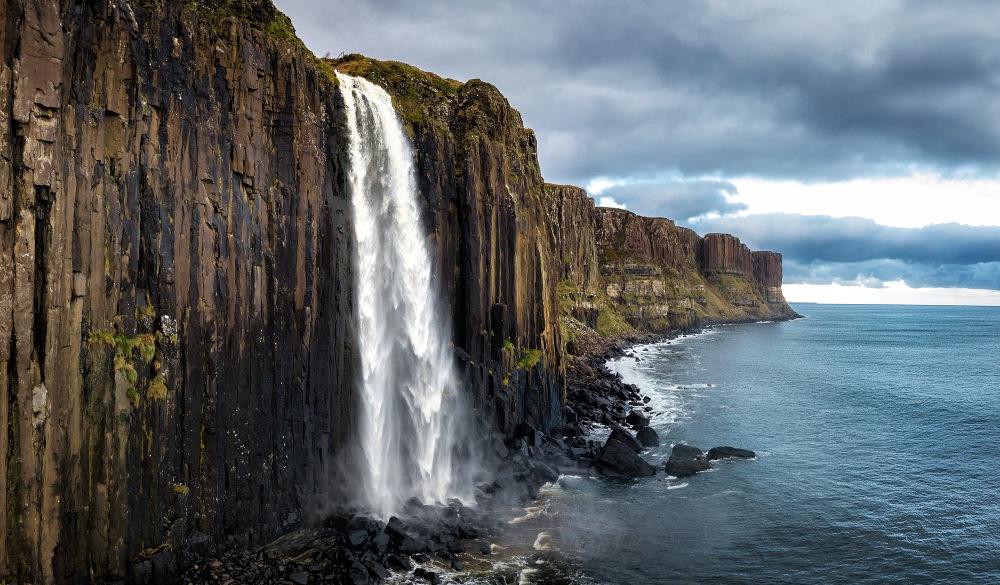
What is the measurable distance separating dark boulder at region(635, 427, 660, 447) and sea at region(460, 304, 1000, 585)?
801 mm

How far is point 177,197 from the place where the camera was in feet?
76.0

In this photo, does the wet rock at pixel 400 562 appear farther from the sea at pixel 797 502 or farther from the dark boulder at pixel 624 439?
the dark boulder at pixel 624 439

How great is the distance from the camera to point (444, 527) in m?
29.6

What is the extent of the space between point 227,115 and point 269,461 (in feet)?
47.9

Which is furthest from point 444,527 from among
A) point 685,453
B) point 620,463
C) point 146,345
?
point 685,453

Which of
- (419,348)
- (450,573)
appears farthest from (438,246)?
(450,573)

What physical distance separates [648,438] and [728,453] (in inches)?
230

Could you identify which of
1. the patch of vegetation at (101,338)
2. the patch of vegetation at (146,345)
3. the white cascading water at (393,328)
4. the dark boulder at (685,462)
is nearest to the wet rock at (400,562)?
the white cascading water at (393,328)

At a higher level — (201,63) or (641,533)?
(201,63)

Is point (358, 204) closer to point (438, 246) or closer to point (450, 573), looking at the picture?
point (438, 246)

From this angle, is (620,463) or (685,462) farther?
(685,462)

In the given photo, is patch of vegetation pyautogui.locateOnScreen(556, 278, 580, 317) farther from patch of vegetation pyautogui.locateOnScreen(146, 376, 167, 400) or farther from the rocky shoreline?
patch of vegetation pyautogui.locateOnScreen(146, 376, 167, 400)

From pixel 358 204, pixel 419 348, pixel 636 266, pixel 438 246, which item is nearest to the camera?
pixel 358 204

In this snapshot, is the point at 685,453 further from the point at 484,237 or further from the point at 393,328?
the point at 393,328
